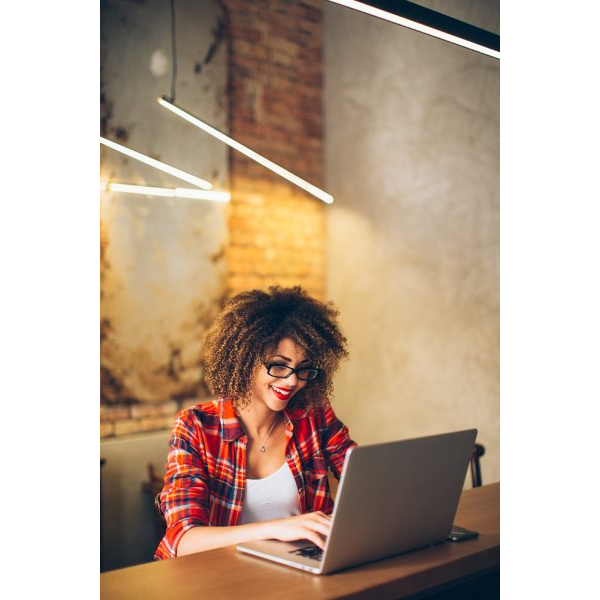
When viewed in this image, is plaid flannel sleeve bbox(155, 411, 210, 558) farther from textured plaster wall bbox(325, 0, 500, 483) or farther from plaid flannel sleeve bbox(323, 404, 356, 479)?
textured plaster wall bbox(325, 0, 500, 483)

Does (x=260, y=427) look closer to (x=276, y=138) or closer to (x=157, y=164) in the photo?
(x=157, y=164)

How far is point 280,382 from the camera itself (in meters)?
2.29

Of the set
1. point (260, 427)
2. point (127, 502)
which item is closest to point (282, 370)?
point (260, 427)

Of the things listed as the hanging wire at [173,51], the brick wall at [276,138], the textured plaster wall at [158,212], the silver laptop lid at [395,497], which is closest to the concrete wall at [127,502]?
the textured plaster wall at [158,212]

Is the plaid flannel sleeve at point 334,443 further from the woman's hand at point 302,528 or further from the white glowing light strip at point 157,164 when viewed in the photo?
the white glowing light strip at point 157,164

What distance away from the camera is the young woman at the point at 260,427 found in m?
2.10

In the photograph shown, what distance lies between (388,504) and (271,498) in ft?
2.46

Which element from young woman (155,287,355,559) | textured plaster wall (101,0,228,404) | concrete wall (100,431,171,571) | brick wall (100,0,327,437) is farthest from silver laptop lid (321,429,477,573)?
brick wall (100,0,327,437)

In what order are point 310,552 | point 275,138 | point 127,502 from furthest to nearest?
point 275,138, point 127,502, point 310,552

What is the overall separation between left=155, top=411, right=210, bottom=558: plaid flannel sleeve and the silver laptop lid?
52 centimetres

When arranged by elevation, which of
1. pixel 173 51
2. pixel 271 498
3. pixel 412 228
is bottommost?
pixel 271 498

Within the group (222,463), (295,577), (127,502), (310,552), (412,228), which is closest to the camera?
(295,577)

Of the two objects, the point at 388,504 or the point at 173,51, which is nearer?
the point at 388,504
